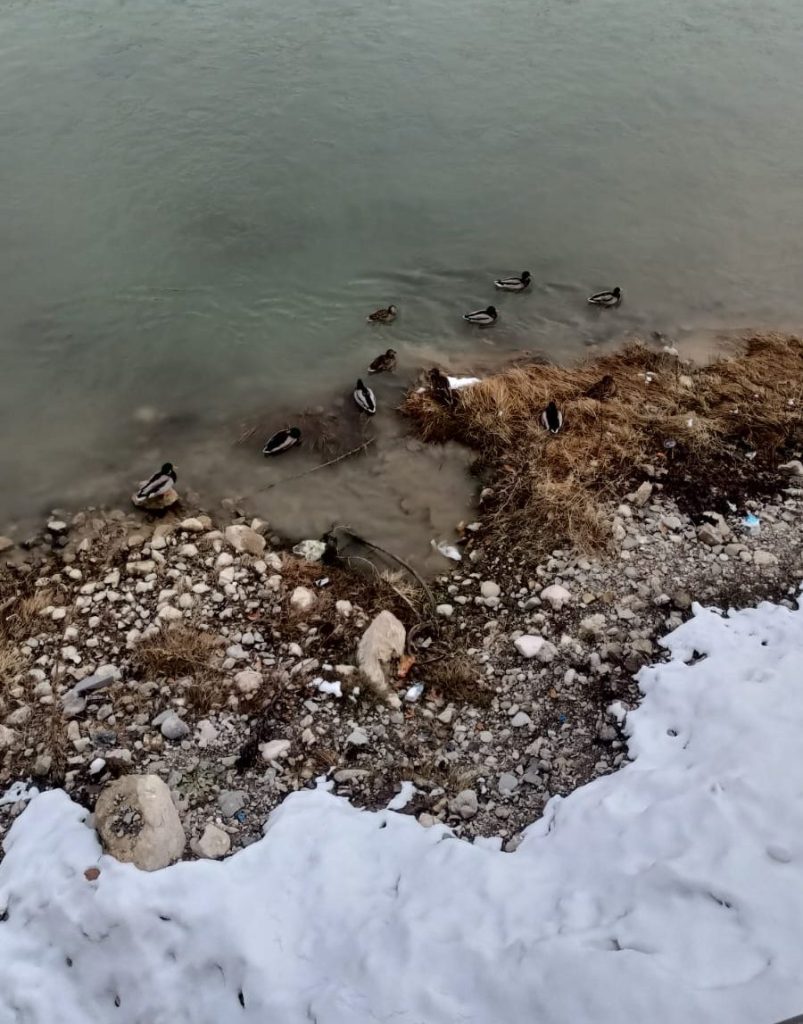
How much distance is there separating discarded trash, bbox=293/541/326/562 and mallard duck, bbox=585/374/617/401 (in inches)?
167

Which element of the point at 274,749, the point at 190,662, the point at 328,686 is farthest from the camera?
the point at 190,662

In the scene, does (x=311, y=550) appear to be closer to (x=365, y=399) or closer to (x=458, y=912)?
(x=365, y=399)

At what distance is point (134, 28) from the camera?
1730 cm

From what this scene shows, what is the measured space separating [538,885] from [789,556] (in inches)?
169

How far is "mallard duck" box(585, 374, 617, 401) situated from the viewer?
31.0 feet

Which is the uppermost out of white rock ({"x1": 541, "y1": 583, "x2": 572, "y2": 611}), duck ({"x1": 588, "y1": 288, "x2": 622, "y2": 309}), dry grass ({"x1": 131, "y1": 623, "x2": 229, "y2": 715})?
duck ({"x1": 588, "y1": 288, "x2": 622, "y2": 309})

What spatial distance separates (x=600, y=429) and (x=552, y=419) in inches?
23.3

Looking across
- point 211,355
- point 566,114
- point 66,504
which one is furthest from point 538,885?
point 566,114

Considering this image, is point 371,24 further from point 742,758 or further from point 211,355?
point 742,758

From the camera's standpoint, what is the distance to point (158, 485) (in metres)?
8.13

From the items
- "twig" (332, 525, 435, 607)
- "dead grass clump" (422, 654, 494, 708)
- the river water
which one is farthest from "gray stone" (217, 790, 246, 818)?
the river water

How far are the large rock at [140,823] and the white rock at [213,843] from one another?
14 centimetres

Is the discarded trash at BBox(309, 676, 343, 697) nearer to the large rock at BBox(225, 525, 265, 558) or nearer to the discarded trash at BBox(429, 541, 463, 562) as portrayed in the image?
the large rock at BBox(225, 525, 265, 558)

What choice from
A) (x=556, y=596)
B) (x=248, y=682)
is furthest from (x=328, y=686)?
(x=556, y=596)
